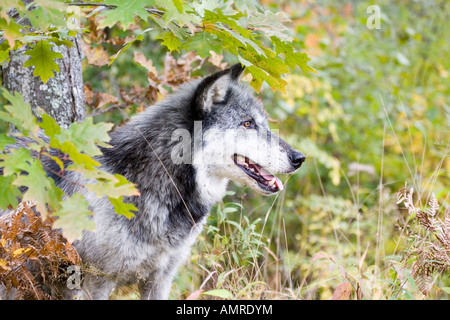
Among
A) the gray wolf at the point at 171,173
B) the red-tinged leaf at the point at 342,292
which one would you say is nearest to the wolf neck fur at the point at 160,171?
the gray wolf at the point at 171,173

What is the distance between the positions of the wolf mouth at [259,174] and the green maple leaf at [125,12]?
1331 mm

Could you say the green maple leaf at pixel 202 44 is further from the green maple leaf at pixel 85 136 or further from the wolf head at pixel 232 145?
the green maple leaf at pixel 85 136

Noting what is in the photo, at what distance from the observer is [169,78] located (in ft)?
12.3

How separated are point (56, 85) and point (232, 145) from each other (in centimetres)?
139

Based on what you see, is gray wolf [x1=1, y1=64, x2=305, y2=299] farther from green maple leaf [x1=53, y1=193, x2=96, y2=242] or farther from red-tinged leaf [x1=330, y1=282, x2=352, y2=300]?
green maple leaf [x1=53, y1=193, x2=96, y2=242]

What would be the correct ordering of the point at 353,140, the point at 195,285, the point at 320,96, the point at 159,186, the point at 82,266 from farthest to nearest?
the point at 353,140 → the point at 320,96 → the point at 195,285 → the point at 159,186 → the point at 82,266

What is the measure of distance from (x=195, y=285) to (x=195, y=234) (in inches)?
28.8

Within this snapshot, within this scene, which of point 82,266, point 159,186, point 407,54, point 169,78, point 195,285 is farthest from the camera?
point 407,54

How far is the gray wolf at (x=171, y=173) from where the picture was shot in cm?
271

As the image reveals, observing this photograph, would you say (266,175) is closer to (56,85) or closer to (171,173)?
(171,173)

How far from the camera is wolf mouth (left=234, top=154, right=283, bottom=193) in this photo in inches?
115

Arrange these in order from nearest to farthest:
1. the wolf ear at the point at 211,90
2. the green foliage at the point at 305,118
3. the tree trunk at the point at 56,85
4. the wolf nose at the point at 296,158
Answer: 1. the green foliage at the point at 305,118
2. the wolf ear at the point at 211,90
3. the wolf nose at the point at 296,158
4. the tree trunk at the point at 56,85
